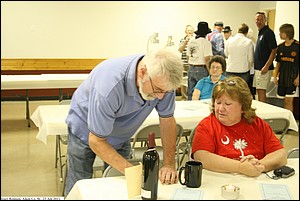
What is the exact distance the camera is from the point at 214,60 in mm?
3807

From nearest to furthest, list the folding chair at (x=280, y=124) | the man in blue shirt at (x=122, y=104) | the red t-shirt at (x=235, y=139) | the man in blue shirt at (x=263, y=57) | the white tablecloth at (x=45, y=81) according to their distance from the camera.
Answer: the man in blue shirt at (x=122, y=104)
the red t-shirt at (x=235, y=139)
the folding chair at (x=280, y=124)
the man in blue shirt at (x=263, y=57)
the white tablecloth at (x=45, y=81)

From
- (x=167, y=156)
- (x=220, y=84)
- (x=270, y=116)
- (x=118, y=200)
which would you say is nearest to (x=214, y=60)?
(x=270, y=116)

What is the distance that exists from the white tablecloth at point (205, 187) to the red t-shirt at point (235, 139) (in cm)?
17

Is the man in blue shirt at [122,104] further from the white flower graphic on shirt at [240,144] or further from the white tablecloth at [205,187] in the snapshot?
the white flower graphic on shirt at [240,144]

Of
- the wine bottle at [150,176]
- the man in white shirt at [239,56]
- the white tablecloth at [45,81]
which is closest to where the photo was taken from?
the wine bottle at [150,176]

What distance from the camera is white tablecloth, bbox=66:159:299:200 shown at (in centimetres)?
147

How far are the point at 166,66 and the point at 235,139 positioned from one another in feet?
2.04

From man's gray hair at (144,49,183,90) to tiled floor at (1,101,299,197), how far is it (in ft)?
3.89

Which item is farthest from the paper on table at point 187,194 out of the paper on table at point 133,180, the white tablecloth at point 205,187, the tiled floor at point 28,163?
the tiled floor at point 28,163

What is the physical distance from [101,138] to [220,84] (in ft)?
2.25

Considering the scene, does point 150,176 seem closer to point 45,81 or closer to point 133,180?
point 133,180

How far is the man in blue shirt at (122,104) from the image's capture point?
1.52 meters

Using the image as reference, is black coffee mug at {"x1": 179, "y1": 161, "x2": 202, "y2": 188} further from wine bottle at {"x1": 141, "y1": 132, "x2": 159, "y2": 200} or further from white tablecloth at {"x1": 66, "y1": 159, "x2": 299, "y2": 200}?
wine bottle at {"x1": 141, "y1": 132, "x2": 159, "y2": 200}

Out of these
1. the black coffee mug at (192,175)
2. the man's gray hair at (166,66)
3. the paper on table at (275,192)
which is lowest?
the paper on table at (275,192)
